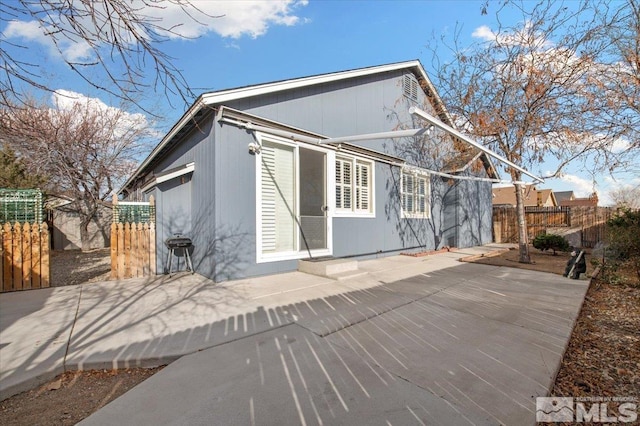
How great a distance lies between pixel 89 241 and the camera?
12805 mm

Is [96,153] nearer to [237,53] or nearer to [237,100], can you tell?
[237,100]

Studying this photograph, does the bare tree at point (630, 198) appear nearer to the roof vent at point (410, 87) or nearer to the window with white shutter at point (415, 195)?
the window with white shutter at point (415, 195)

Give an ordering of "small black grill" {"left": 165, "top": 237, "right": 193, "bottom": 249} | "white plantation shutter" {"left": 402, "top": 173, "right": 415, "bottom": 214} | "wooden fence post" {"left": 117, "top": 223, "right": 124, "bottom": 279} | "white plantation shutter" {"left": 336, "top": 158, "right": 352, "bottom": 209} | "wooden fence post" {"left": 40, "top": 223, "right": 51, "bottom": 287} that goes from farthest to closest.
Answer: "white plantation shutter" {"left": 402, "top": 173, "right": 415, "bottom": 214} < "white plantation shutter" {"left": 336, "top": 158, "right": 352, "bottom": 209} < "small black grill" {"left": 165, "top": 237, "right": 193, "bottom": 249} < "wooden fence post" {"left": 117, "top": 223, "right": 124, "bottom": 279} < "wooden fence post" {"left": 40, "top": 223, "right": 51, "bottom": 287}

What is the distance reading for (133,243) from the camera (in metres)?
5.96

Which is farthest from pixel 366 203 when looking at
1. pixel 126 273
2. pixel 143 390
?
pixel 143 390

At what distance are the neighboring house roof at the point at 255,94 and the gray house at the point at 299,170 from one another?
0.10ft

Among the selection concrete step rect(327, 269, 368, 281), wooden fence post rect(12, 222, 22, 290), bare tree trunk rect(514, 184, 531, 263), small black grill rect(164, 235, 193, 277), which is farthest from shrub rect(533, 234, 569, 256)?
wooden fence post rect(12, 222, 22, 290)

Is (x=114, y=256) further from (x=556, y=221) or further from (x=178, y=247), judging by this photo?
(x=556, y=221)

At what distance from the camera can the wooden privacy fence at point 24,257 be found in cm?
479

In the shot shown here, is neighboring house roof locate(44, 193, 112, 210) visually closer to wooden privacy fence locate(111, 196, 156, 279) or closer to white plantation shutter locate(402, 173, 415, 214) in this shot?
wooden privacy fence locate(111, 196, 156, 279)

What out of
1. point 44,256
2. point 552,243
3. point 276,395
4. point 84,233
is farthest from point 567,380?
point 84,233

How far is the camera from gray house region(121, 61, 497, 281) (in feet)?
18.5

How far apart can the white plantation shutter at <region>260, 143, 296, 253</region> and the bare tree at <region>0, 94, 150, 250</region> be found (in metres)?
9.40

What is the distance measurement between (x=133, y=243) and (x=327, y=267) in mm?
4025
